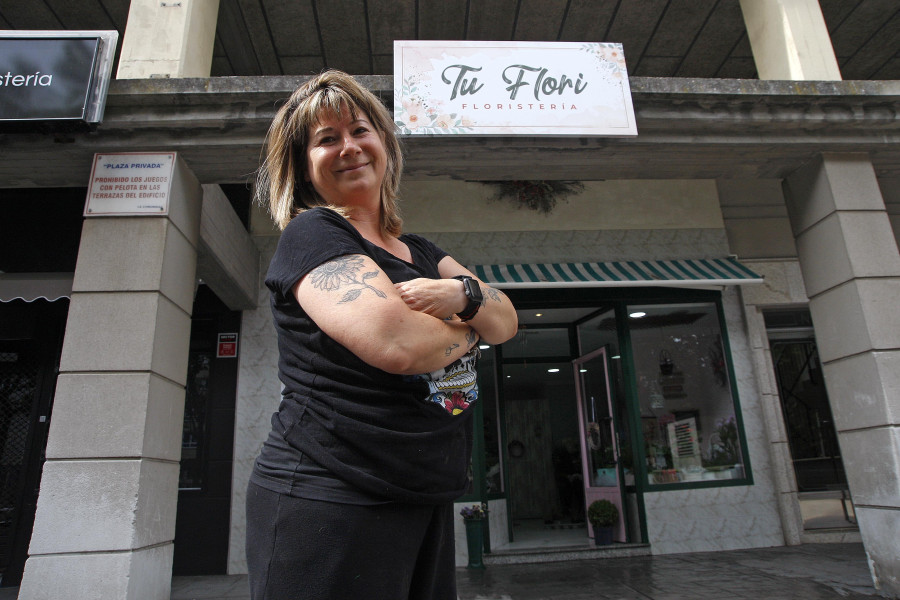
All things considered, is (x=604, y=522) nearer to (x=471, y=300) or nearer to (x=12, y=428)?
(x=471, y=300)

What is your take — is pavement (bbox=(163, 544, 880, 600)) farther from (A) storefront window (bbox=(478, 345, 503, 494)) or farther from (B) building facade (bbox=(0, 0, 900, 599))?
(A) storefront window (bbox=(478, 345, 503, 494))

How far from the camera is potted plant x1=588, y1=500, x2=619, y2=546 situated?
654 centimetres

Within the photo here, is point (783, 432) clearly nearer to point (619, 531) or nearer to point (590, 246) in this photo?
point (619, 531)

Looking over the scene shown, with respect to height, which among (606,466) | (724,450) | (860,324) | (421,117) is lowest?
(606,466)

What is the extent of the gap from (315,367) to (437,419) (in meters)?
0.24

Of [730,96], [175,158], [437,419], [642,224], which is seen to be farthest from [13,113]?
[642,224]

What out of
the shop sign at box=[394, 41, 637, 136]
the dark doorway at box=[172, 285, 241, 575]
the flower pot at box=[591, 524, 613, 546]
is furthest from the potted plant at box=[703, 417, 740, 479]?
the dark doorway at box=[172, 285, 241, 575]

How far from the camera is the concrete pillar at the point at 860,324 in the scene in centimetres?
401

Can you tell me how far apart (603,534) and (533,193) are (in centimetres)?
431

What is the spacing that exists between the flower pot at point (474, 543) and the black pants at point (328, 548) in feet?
17.7

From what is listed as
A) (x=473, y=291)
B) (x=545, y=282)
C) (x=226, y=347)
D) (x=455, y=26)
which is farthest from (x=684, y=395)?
(x=473, y=291)

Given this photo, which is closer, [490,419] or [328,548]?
[328,548]

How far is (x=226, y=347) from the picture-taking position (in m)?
6.55

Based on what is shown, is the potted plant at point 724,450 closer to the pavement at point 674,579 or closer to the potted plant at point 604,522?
the pavement at point 674,579
